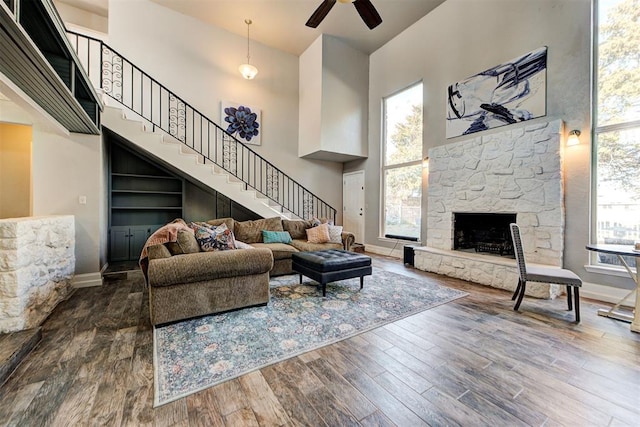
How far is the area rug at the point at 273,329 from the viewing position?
69.6 inches

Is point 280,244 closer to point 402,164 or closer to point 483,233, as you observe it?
point 402,164

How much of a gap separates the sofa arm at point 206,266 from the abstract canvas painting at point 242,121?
422 cm

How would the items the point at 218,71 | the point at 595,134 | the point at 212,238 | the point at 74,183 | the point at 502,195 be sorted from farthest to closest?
the point at 218,71 → the point at 502,195 → the point at 74,183 → the point at 595,134 → the point at 212,238

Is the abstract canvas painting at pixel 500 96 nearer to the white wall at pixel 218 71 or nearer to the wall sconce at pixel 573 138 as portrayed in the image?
the wall sconce at pixel 573 138

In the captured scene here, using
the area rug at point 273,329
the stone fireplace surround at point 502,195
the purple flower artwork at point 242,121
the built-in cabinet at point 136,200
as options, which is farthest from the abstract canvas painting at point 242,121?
the stone fireplace surround at point 502,195

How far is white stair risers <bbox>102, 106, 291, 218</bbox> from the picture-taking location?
4.11 meters

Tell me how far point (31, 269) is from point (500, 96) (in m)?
6.44

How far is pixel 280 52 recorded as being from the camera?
262 inches

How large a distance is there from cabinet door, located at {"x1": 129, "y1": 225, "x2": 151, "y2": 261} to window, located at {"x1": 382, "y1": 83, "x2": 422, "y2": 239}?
5.38m

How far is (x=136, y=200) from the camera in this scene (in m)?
5.50

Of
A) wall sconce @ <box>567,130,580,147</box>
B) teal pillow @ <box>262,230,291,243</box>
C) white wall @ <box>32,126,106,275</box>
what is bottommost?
teal pillow @ <box>262,230,291,243</box>

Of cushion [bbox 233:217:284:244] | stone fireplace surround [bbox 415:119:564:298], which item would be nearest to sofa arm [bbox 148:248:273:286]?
cushion [bbox 233:217:284:244]

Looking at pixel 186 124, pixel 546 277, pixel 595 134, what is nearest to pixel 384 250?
pixel 546 277

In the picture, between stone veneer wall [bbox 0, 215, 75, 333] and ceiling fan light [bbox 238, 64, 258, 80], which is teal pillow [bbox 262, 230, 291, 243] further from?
ceiling fan light [bbox 238, 64, 258, 80]
